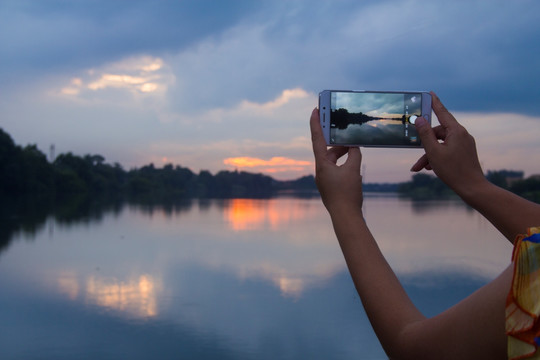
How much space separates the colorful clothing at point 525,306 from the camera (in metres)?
0.39

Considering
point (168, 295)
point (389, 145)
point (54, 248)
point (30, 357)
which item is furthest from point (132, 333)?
point (54, 248)

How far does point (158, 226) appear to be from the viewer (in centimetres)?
1538

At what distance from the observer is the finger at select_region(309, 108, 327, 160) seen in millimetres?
612

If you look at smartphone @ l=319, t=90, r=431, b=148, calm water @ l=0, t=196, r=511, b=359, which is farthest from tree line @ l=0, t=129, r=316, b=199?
smartphone @ l=319, t=90, r=431, b=148

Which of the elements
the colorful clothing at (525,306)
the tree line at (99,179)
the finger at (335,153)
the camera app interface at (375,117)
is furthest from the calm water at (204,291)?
the tree line at (99,179)

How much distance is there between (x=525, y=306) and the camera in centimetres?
40

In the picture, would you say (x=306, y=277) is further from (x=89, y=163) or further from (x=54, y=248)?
(x=89, y=163)

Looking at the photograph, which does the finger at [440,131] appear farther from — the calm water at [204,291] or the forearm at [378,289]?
the calm water at [204,291]

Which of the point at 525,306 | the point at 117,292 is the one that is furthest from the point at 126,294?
the point at 525,306

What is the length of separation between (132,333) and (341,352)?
216 centimetres

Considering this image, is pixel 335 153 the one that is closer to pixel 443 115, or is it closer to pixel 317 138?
pixel 317 138

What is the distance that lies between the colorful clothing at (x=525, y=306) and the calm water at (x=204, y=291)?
453 cm

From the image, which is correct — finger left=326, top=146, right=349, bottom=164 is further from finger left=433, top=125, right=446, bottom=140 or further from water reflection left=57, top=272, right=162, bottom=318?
water reflection left=57, top=272, right=162, bottom=318

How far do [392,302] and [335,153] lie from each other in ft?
0.69
